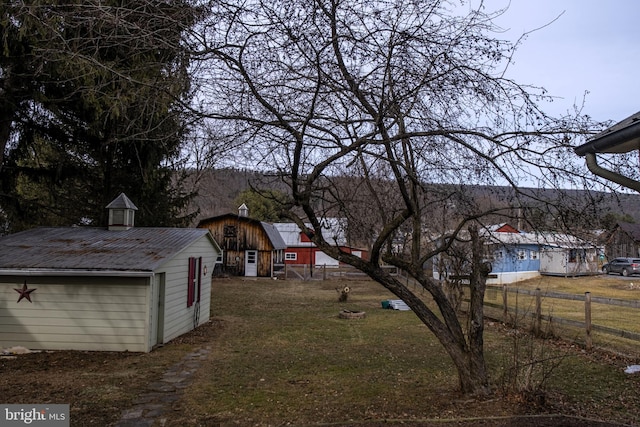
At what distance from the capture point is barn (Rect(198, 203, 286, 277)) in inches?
1214

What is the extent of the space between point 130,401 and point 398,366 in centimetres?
445

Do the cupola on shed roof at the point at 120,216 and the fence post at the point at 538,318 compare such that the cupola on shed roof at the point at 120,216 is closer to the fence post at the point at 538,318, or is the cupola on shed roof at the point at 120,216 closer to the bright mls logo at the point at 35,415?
the bright mls logo at the point at 35,415

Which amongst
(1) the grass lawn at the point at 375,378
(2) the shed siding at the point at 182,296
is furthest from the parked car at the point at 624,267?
(2) the shed siding at the point at 182,296

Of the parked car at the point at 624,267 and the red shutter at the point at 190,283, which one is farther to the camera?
the parked car at the point at 624,267

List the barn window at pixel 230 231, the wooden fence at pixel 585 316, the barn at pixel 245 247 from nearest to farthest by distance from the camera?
the wooden fence at pixel 585 316 < the barn at pixel 245 247 < the barn window at pixel 230 231

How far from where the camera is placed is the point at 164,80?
4961mm

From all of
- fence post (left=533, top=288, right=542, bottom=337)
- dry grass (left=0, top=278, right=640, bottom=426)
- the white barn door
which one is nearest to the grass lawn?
dry grass (left=0, top=278, right=640, bottom=426)

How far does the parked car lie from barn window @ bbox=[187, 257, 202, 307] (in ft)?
97.3

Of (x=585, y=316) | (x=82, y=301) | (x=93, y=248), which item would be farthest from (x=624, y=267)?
Result: (x=82, y=301)

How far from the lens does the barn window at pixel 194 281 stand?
12.0 metres

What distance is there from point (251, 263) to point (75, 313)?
A: 2136cm

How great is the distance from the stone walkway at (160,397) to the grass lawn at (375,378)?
218 mm

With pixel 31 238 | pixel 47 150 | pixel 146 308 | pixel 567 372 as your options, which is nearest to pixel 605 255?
pixel 567 372

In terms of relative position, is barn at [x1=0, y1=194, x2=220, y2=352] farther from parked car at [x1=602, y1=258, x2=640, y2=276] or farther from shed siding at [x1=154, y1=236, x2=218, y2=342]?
parked car at [x1=602, y1=258, x2=640, y2=276]
